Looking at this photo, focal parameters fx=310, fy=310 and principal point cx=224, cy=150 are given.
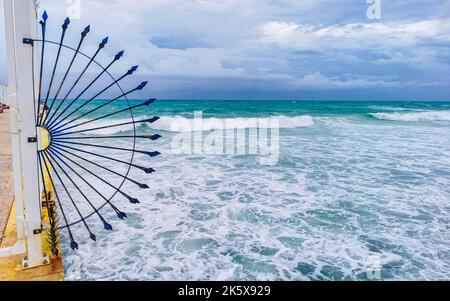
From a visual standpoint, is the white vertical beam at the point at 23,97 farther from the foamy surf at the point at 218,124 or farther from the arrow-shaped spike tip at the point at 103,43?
the foamy surf at the point at 218,124

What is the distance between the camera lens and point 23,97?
105 inches

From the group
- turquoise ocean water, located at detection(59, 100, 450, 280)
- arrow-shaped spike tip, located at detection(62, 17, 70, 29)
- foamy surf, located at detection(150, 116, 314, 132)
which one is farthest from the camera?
foamy surf, located at detection(150, 116, 314, 132)

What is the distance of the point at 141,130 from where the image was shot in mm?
19688

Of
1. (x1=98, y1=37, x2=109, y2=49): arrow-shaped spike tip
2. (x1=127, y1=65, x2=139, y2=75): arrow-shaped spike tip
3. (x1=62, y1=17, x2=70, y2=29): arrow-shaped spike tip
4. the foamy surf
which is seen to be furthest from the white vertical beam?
the foamy surf

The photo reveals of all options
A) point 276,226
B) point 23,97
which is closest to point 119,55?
point 23,97

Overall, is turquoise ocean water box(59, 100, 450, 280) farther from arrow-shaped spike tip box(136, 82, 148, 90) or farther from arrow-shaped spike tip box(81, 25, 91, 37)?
arrow-shaped spike tip box(81, 25, 91, 37)

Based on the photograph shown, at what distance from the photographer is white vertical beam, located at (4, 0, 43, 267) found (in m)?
2.59

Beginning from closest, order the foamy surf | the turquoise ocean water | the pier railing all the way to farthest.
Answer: the pier railing, the turquoise ocean water, the foamy surf

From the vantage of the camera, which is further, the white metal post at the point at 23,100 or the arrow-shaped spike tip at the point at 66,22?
the white metal post at the point at 23,100

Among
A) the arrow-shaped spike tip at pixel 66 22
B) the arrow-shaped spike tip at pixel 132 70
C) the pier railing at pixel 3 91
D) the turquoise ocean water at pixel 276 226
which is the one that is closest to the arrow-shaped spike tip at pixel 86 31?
the arrow-shaped spike tip at pixel 66 22

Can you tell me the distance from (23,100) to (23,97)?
3 cm

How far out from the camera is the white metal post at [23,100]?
2590 mm
